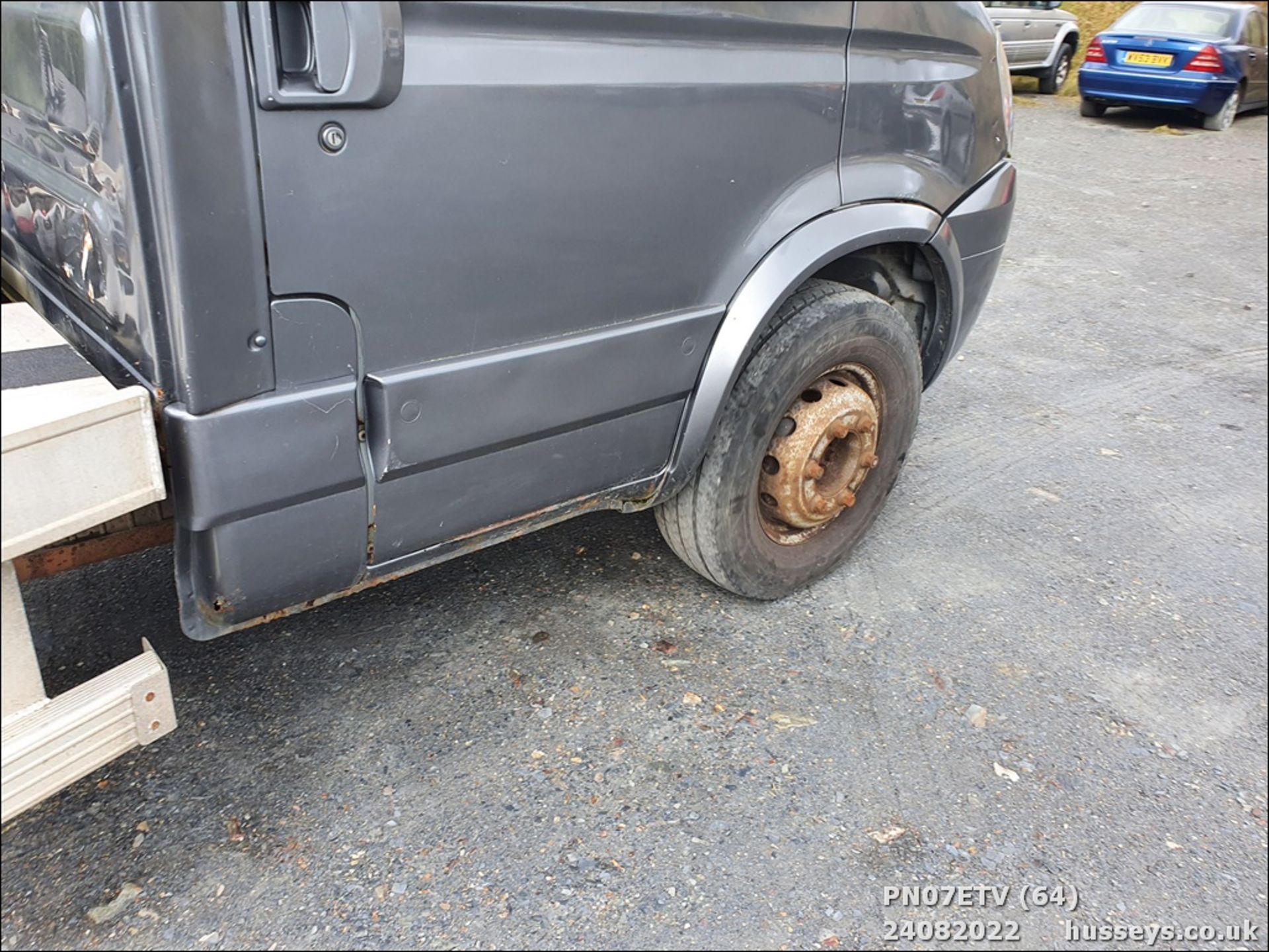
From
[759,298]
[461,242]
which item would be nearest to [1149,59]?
[759,298]

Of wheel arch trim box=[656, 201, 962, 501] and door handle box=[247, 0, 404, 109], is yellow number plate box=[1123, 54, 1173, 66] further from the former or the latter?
door handle box=[247, 0, 404, 109]

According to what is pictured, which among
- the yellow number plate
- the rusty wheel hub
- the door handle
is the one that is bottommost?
the rusty wheel hub

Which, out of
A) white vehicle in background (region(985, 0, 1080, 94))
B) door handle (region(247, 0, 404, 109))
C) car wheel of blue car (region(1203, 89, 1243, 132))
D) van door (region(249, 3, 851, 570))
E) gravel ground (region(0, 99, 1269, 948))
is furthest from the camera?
white vehicle in background (region(985, 0, 1080, 94))

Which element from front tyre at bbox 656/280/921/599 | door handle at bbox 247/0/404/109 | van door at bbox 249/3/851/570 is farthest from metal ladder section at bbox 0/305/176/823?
front tyre at bbox 656/280/921/599

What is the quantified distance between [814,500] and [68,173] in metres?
1.96

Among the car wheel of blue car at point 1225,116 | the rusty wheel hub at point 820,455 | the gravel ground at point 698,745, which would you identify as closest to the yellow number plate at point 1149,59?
the car wheel of blue car at point 1225,116

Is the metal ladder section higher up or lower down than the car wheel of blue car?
higher up

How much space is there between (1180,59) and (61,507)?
485 inches

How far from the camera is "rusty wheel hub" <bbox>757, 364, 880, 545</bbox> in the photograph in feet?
9.36

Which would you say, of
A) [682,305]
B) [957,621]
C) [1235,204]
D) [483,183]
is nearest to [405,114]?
[483,183]

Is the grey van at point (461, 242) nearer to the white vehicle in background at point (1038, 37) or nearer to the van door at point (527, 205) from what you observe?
the van door at point (527, 205)

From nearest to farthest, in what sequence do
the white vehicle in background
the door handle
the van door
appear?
the door handle
the van door
the white vehicle in background

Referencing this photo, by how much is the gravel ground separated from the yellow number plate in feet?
29.8

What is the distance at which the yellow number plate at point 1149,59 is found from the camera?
11086 mm
